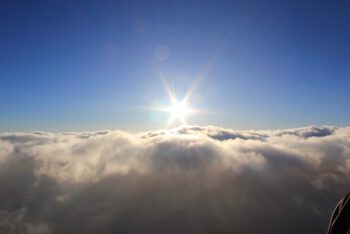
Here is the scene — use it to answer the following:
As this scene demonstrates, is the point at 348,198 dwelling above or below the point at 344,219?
above

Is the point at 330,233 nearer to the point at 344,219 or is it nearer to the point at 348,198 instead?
the point at 344,219

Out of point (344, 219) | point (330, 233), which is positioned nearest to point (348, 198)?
point (344, 219)

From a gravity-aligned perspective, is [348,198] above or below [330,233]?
above
